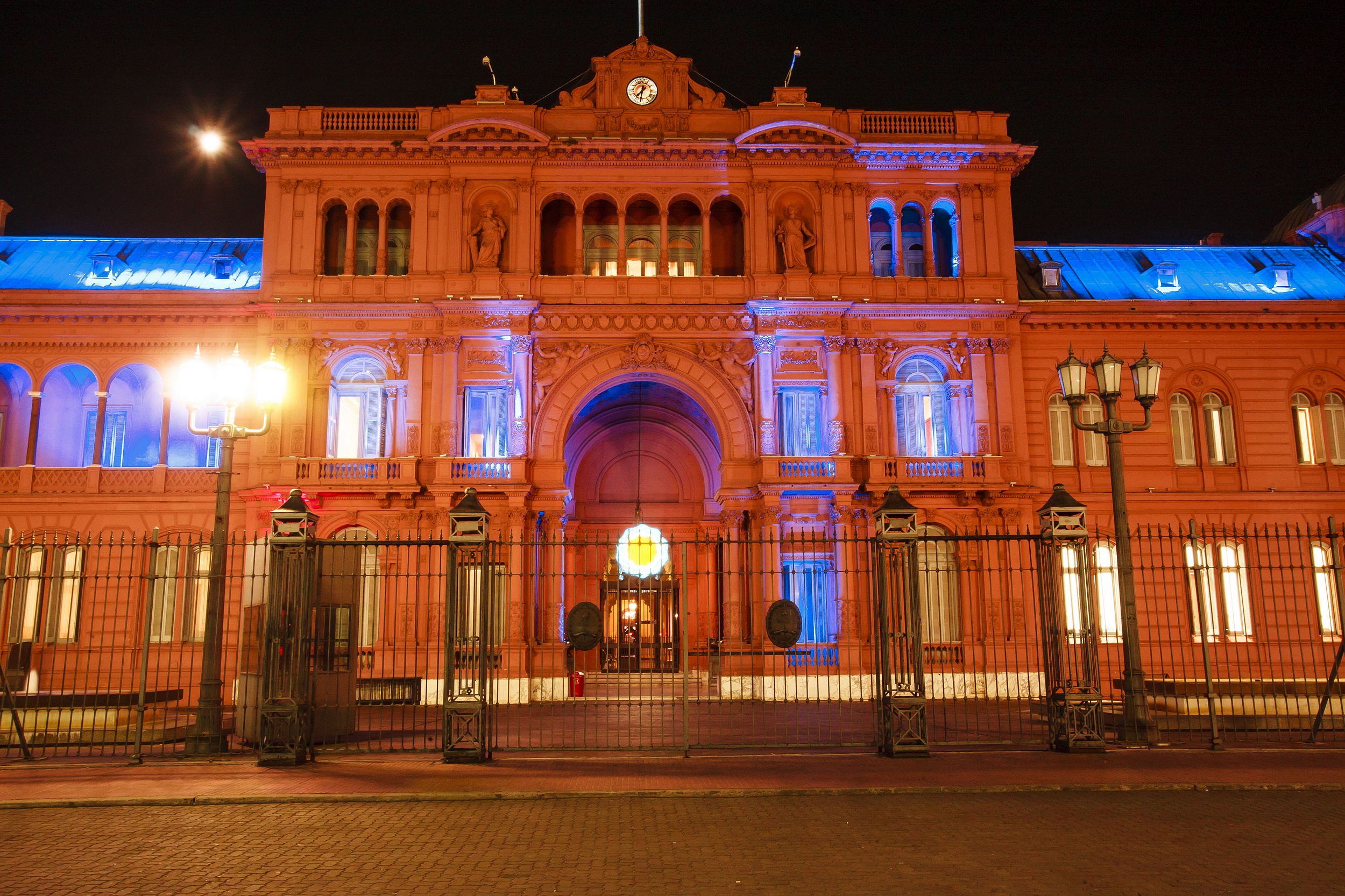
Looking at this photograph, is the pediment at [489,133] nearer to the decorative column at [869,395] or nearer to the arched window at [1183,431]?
the decorative column at [869,395]

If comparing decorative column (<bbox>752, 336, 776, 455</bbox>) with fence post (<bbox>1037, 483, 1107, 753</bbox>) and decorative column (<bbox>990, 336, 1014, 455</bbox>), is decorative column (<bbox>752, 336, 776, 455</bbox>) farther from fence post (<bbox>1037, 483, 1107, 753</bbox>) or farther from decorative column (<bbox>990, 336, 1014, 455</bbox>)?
fence post (<bbox>1037, 483, 1107, 753</bbox>)

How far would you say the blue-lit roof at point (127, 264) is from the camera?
3328 cm

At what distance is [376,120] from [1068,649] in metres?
27.3

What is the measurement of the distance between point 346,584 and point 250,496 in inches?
469

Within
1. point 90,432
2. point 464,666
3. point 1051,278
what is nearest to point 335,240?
point 90,432

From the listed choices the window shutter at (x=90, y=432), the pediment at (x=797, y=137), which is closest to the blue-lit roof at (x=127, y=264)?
the window shutter at (x=90, y=432)

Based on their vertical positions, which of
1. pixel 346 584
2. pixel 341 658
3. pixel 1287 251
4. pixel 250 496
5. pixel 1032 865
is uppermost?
pixel 1287 251

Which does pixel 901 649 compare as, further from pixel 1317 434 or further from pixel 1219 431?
pixel 1317 434

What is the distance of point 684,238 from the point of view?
3303 cm

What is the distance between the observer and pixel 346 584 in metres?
19.4

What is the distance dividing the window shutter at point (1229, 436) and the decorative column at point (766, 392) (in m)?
15.5

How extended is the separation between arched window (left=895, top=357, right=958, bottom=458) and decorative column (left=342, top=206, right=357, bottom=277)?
59.9ft

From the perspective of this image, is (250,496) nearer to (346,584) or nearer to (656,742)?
(346,584)

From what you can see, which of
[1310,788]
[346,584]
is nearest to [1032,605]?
[1310,788]
